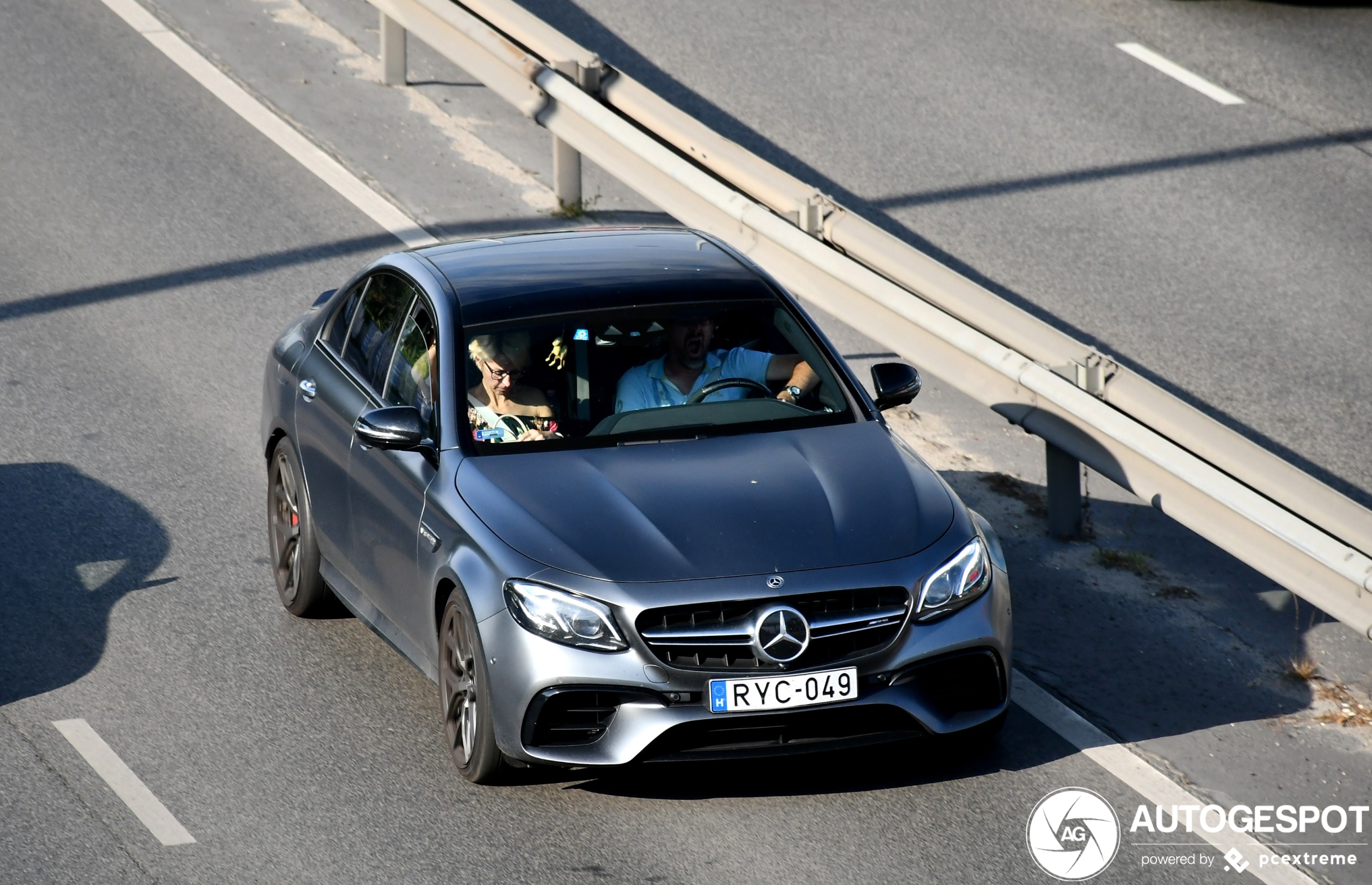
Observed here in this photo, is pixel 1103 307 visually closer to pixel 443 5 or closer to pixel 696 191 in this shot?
pixel 696 191

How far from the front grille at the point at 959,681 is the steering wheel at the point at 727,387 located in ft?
4.90

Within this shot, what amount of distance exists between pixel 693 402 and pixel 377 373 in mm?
1352

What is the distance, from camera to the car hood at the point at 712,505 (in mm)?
6020

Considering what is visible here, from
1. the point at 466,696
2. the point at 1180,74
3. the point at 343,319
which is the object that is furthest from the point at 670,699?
the point at 1180,74

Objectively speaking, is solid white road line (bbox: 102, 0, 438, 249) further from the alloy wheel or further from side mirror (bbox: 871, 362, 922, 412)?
the alloy wheel

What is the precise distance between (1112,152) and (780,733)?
8.35 metres

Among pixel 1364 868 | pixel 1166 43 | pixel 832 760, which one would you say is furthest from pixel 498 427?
pixel 1166 43

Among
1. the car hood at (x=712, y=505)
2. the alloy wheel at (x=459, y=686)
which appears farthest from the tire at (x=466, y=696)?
the car hood at (x=712, y=505)

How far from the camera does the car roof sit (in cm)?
716

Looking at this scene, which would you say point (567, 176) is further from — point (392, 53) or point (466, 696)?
point (466, 696)

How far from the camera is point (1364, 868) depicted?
233 inches

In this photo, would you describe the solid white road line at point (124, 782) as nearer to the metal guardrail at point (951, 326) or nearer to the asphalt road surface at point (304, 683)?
the asphalt road surface at point (304, 683)

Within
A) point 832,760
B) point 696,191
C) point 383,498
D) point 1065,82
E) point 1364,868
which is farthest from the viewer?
point 1065,82

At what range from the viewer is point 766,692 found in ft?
19.3
